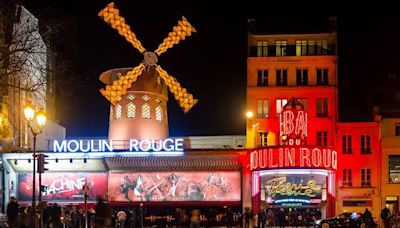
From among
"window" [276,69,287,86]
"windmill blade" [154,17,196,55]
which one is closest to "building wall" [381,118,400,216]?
"window" [276,69,287,86]

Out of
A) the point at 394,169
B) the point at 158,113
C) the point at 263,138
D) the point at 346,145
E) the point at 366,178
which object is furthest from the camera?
the point at 158,113

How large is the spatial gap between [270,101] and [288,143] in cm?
414

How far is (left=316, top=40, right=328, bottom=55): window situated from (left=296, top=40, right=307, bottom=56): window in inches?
31.6

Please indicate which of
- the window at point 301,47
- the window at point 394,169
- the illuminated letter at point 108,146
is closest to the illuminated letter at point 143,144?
the illuminated letter at point 108,146

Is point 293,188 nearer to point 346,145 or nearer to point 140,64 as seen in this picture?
point 346,145

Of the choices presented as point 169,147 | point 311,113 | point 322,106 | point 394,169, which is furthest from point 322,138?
point 169,147

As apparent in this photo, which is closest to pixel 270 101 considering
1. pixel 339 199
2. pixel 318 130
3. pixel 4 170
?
pixel 318 130

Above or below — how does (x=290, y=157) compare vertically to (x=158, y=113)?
below

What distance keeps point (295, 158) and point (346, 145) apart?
4920mm

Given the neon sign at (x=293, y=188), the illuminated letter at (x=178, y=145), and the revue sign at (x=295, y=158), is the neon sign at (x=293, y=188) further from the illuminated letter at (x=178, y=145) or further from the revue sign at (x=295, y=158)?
the illuminated letter at (x=178, y=145)

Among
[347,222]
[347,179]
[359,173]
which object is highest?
[359,173]

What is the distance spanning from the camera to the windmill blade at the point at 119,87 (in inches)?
1978

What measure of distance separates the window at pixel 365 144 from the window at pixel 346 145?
740mm

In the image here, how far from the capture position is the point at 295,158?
47875 millimetres
